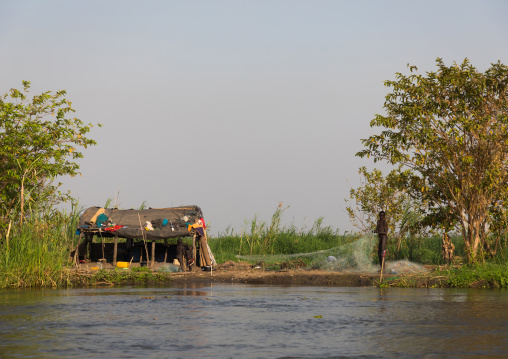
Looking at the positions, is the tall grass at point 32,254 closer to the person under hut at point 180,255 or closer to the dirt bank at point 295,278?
the dirt bank at point 295,278

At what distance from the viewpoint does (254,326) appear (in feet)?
32.5

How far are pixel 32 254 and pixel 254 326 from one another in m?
9.43

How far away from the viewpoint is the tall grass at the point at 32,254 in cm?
1719

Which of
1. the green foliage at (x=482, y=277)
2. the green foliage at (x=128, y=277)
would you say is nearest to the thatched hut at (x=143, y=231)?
the green foliage at (x=128, y=277)

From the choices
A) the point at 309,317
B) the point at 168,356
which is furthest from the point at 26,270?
the point at 168,356

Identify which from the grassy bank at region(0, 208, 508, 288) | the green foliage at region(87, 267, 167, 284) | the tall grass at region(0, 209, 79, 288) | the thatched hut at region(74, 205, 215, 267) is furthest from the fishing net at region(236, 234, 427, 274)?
the tall grass at region(0, 209, 79, 288)

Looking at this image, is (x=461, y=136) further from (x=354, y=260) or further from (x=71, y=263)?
(x=71, y=263)

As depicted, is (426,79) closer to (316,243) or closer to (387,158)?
(387,158)

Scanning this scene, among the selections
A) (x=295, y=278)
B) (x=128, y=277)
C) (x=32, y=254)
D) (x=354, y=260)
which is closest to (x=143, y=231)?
(x=128, y=277)

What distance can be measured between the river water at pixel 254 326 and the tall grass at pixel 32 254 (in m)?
2.28

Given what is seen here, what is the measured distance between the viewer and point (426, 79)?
2114cm

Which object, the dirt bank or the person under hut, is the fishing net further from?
the person under hut

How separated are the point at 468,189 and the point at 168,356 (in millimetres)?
15306

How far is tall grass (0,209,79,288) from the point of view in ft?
56.4
